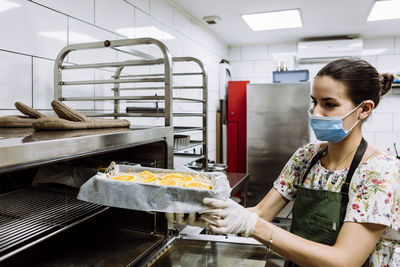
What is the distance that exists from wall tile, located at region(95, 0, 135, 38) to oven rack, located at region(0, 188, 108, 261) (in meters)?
1.22

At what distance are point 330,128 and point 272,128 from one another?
2.80 metres

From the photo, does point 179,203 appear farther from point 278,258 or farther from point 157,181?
point 278,258

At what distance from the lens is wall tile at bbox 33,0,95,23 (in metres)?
1.61

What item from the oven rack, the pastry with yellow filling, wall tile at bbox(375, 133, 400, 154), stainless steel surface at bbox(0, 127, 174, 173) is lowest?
the oven rack

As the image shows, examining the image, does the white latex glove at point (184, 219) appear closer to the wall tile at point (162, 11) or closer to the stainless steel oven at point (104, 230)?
the stainless steel oven at point (104, 230)

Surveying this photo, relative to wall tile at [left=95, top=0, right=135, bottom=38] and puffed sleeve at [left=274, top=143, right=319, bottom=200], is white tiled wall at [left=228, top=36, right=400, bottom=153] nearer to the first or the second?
wall tile at [left=95, top=0, right=135, bottom=38]

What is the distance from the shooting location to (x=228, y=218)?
966 mm

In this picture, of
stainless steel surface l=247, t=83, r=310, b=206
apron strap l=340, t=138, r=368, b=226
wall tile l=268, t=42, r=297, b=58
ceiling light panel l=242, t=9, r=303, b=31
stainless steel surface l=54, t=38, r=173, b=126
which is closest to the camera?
apron strap l=340, t=138, r=368, b=226

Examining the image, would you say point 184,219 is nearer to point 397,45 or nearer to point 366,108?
point 366,108

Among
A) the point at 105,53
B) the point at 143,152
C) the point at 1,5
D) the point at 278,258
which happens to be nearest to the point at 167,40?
the point at 105,53

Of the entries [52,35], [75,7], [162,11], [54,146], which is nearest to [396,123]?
[162,11]

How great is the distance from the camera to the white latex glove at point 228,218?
875 mm

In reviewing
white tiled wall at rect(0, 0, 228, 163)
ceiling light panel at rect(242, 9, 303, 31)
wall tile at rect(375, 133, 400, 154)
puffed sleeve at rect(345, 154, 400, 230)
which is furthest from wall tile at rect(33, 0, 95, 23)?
wall tile at rect(375, 133, 400, 154)

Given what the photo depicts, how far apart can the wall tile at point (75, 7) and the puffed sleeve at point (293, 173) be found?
56.6 inches
